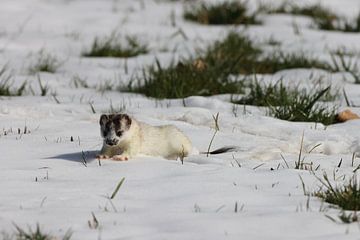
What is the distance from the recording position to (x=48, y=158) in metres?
4.87

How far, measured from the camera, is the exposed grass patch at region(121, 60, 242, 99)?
714 cm

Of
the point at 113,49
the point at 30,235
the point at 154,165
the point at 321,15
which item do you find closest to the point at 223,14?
the point at 321,15

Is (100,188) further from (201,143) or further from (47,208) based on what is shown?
(201,143)

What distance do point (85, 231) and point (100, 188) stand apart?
69 cm

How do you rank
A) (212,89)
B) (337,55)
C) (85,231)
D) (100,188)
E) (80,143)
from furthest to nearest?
(337,55) < (212,89) < (80,143) < (100,188) < (85,231)

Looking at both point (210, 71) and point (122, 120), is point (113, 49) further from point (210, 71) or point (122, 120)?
point (122, 120)

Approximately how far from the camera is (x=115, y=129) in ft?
15.5

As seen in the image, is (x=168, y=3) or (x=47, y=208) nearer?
(x=47, y=208)

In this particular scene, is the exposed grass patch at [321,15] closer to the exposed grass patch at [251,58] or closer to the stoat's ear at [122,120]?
the exposed grass patch at [251,58]

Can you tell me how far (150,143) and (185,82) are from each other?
2201mm

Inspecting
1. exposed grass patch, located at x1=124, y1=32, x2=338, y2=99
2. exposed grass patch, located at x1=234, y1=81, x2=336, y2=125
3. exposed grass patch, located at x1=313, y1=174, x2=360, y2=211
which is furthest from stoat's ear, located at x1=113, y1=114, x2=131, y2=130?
exposed grass patch, located at x1=124, y1=32, x2=338, y2=99

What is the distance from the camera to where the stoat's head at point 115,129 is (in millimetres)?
4727

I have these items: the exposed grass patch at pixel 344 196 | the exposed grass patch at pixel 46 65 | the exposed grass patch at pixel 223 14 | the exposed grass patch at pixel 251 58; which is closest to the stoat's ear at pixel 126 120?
the exposed grass patch at pixel 344 196

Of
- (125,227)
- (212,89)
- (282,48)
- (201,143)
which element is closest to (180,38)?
(282,48)
